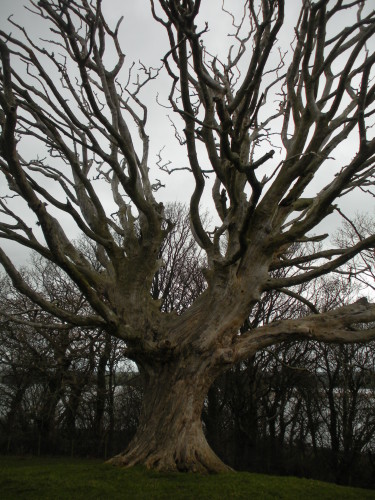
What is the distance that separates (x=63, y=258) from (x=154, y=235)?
7.19 ft

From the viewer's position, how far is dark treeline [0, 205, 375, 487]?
1532 centimetres

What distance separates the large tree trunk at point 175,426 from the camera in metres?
5.24

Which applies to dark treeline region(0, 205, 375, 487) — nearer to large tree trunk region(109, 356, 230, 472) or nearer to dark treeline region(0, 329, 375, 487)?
dark treeline region(0, 329, 375, 487)

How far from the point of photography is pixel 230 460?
1515cm

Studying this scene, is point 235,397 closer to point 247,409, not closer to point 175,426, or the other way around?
point 247,409

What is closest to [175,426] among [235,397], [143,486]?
[143,486]

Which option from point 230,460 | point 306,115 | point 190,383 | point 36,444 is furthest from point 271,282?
point 36,444

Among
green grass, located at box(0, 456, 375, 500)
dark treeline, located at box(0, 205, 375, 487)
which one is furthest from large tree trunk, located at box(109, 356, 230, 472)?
dark treeline, located at box(0, 205, 375, 487)

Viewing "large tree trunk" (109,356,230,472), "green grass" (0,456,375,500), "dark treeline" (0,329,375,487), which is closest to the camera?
"green grass" (0,456,375,500)

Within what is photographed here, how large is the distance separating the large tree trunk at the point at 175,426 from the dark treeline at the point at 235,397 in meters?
9.11

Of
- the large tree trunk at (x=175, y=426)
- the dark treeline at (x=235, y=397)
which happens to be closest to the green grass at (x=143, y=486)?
the large tree trunk at (x=175, y=426)

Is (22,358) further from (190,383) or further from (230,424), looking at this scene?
(190,383)

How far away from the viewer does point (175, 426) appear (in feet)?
17.8

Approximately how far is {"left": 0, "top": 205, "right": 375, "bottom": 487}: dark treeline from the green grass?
9691 millimetres
